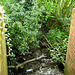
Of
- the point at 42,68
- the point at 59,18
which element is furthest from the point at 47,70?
the point at 59,18

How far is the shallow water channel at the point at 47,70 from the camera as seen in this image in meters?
4.95

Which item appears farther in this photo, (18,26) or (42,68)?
(42,68)

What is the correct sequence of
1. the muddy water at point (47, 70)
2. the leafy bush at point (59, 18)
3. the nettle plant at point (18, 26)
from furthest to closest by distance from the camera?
the leafy bush at point (59, 18) < the muddy water at point (47, 70) < the nettle plant at point (18, 26)

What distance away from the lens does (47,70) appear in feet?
17.0

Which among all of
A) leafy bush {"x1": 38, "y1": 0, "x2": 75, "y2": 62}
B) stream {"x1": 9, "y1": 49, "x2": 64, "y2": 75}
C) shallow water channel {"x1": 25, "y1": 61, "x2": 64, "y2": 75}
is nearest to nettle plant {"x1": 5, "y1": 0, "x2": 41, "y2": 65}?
stream {"x1": 9, "y1": 49, "x2": 64, "y2": 75}

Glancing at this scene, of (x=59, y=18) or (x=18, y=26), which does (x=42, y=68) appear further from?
(x=59, y=18)

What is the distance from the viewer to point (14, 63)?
4730 mm

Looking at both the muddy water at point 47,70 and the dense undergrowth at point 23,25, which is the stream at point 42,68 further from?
the dense undergrowth at point 23,25

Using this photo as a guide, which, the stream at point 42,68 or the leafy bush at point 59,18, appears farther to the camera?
the leafy bush at point 59,18

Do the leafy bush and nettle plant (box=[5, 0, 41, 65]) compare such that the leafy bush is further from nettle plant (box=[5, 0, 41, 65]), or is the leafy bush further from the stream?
nettle plant (box=[5, 0, 41, 65])

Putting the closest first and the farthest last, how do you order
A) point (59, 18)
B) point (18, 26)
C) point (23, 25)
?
1. point (18, 26)
2. point (23, 25)
3. point (59, 18)

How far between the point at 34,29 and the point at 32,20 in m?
0.67

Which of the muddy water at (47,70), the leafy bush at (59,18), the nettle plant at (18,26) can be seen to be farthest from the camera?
the leafy bush at (59,18)

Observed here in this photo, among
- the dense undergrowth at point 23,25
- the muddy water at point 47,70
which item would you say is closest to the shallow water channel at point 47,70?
the muddy water at point 47,70
